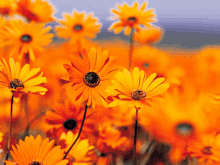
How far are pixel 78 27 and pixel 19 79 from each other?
3.95 feet

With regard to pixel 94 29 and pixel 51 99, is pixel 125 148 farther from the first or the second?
pixel 94 29

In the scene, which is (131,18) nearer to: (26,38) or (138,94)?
(26,38)

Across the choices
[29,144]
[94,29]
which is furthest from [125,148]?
[94,29]

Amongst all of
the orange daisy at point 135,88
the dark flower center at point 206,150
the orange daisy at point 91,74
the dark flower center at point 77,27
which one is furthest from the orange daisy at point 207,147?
the dark flower center at point 77,27

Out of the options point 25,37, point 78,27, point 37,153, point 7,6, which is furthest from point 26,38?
point 37,153

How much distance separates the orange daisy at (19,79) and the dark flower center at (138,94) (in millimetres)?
287

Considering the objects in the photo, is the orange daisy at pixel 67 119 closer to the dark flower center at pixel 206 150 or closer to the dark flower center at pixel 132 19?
the dark flower center at pixel 206 150

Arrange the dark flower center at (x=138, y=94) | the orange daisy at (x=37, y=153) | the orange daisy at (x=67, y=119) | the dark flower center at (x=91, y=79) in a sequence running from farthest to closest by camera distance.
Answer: the orange daisy at (x=67, y=119) < the dark flower center at (x=91, y=79) < the dark flower center at (x=138, y=94) < the orange daisy at (x=37, y=153)

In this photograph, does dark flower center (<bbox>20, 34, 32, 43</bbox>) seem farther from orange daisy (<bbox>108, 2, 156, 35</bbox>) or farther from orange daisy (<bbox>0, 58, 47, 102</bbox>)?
orange daisy (<bbox>0, 58, 47, 102</bbox>)

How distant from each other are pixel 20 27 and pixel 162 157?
1.11 meters

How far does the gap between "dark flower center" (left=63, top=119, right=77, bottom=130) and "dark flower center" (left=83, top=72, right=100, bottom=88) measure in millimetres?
324

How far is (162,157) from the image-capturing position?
5.16 ft

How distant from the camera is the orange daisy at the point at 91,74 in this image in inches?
35.8

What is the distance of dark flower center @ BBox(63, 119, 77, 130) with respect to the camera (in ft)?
4.08
